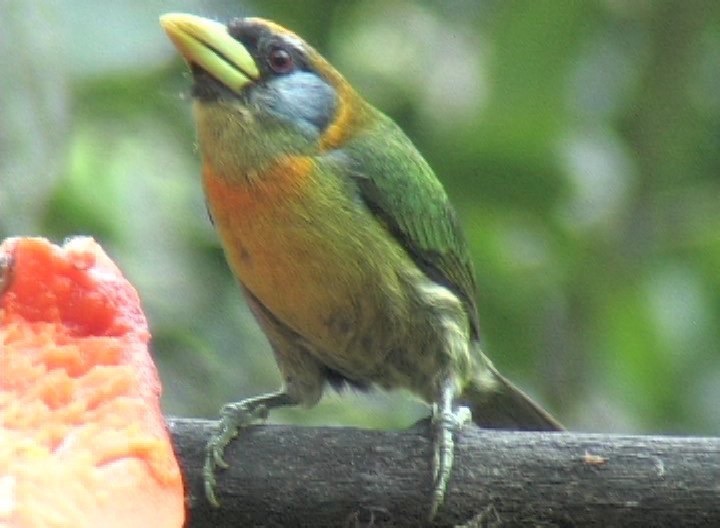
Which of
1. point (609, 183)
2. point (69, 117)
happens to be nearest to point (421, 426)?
point (69, 117)

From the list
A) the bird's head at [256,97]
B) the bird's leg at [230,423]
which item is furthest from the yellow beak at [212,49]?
the bird's leg at [230,423]

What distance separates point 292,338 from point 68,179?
→ 597mm

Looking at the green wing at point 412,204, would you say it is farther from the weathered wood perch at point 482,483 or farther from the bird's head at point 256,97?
the weathered wood perch at point 482,483

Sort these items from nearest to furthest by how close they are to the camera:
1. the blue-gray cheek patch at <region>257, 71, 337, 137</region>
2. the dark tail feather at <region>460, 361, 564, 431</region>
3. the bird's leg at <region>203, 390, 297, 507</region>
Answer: the bird's leg at <region>203, 390, 297, 507</region>
the blue-gray cheek patch at <region>257, 71, 337, 137</region>
the dark tail feather at <region>460, 361, 564, 431</region>

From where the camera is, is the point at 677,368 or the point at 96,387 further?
the point at 677,368

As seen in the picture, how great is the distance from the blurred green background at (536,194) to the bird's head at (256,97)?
213 mm

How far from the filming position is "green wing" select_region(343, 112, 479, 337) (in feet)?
9.05

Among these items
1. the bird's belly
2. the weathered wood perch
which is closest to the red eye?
the bird's belly

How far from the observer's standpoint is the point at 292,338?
2.75m

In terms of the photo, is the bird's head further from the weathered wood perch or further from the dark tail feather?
the weathered wood perch

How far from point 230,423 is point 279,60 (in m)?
0.89

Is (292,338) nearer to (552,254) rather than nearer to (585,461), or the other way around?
(552,254)

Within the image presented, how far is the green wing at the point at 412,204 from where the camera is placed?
276 cm

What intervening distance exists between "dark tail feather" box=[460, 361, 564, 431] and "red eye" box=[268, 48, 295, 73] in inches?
32.0
